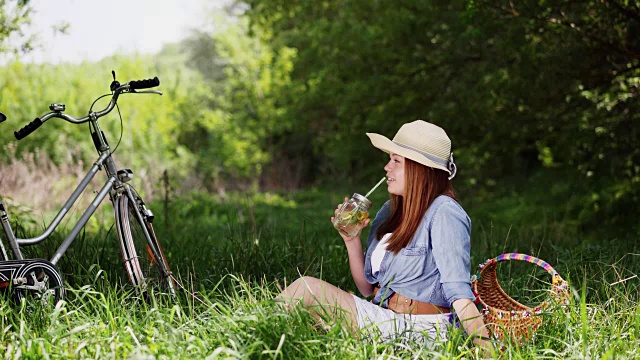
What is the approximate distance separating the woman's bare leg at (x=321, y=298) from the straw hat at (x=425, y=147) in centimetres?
66

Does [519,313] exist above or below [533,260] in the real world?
below

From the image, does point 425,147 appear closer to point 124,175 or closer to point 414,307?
point 414,307

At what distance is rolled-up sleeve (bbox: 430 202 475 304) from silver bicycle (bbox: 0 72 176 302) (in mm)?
1358

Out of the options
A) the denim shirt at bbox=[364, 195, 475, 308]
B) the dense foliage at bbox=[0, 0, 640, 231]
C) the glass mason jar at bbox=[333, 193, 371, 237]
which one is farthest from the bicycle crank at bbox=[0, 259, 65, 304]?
the dense foliage at bbox=[0, 0, 640, 231]

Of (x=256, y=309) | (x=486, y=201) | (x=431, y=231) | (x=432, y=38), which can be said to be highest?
(x=432, y=38)

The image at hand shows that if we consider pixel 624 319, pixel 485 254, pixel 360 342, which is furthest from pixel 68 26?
pixel 624 319

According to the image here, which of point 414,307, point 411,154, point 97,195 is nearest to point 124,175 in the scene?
point 97,195

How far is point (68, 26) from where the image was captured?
596cm

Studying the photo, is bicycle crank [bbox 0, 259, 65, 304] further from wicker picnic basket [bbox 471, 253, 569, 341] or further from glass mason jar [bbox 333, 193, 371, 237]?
wicker picnic basket [bbox 471, 253, 569, 341]

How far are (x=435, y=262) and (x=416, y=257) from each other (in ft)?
0.29

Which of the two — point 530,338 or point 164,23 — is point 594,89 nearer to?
point 530,338

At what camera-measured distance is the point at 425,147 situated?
3186 mm

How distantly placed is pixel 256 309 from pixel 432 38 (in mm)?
6438

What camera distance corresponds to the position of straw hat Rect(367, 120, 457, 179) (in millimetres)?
3164
